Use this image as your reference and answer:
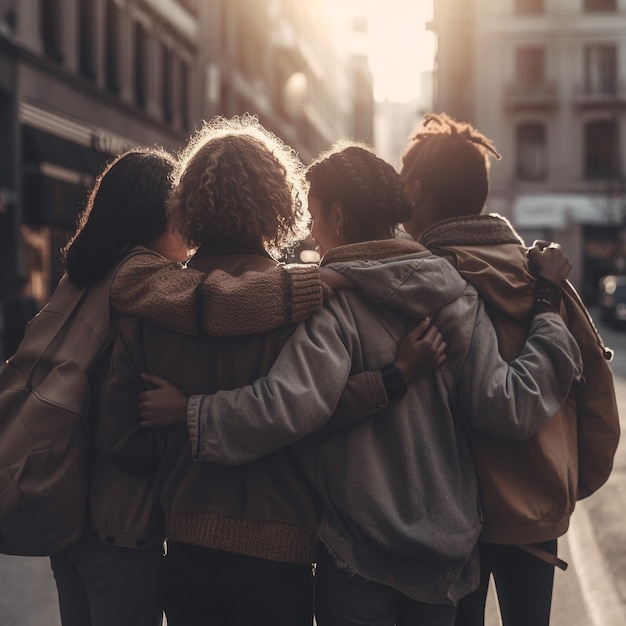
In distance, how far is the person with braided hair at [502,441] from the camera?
2531 mm

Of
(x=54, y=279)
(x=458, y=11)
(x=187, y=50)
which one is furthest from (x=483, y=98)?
(x=54, y=279)

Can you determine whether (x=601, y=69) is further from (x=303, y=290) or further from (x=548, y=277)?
(x=303, y=290)

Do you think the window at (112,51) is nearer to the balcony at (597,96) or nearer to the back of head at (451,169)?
the back of head at (451,169)

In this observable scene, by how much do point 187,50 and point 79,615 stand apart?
28926 mm

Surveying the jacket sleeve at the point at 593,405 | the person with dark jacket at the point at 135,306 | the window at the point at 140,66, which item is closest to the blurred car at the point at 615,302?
the window at the point at 140,66

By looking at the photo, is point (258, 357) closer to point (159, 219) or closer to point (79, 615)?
point (159, 219)

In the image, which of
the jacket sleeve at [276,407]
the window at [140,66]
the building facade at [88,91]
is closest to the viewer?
the jacket sleeve at [276,407]

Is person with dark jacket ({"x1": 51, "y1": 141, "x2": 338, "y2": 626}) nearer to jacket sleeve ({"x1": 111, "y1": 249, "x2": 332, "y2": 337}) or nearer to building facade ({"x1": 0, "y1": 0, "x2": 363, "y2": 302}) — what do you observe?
jacket sleeve ({"x1": 111, "y1": 249, "x2": 332, "y2": 337})

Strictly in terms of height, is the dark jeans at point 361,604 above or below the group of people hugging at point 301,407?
below

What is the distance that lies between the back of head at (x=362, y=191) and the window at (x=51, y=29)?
19.0 m

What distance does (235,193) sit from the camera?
7.91ft

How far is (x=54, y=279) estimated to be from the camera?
69.5 feet

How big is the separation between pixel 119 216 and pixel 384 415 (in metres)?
0.90

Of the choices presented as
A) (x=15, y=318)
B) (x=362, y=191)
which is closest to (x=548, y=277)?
(x=362, y=191)
